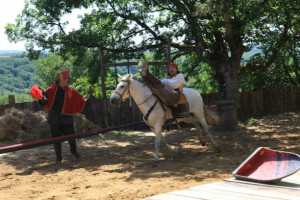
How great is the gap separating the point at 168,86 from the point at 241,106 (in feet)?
31.6

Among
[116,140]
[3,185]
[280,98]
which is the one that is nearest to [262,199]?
[3,185]

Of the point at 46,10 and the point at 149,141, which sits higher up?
the point at 46,10

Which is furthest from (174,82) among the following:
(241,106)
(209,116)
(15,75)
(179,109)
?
(15,75)

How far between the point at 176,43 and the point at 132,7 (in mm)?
2377

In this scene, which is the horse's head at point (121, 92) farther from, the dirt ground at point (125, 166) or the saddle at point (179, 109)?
the dirt ground at point (125, 166)

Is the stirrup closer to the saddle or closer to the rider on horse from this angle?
the rider on horse

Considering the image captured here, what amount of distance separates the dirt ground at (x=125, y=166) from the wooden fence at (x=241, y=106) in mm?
1807

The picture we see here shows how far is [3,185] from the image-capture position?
6.01 meters

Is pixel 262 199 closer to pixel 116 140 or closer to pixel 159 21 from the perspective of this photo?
pixel 116 140

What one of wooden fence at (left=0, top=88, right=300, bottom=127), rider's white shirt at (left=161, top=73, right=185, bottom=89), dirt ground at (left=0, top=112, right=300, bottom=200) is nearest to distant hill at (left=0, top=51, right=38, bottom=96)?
wooden fence at (left=0, top=88, right=300, bottom=127)

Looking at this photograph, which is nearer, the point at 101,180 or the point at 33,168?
the point at 101,180

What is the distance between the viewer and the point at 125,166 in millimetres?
7078

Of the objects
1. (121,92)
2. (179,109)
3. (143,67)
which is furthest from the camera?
(179,109)

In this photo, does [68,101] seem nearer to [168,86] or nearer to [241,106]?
[168,86]
